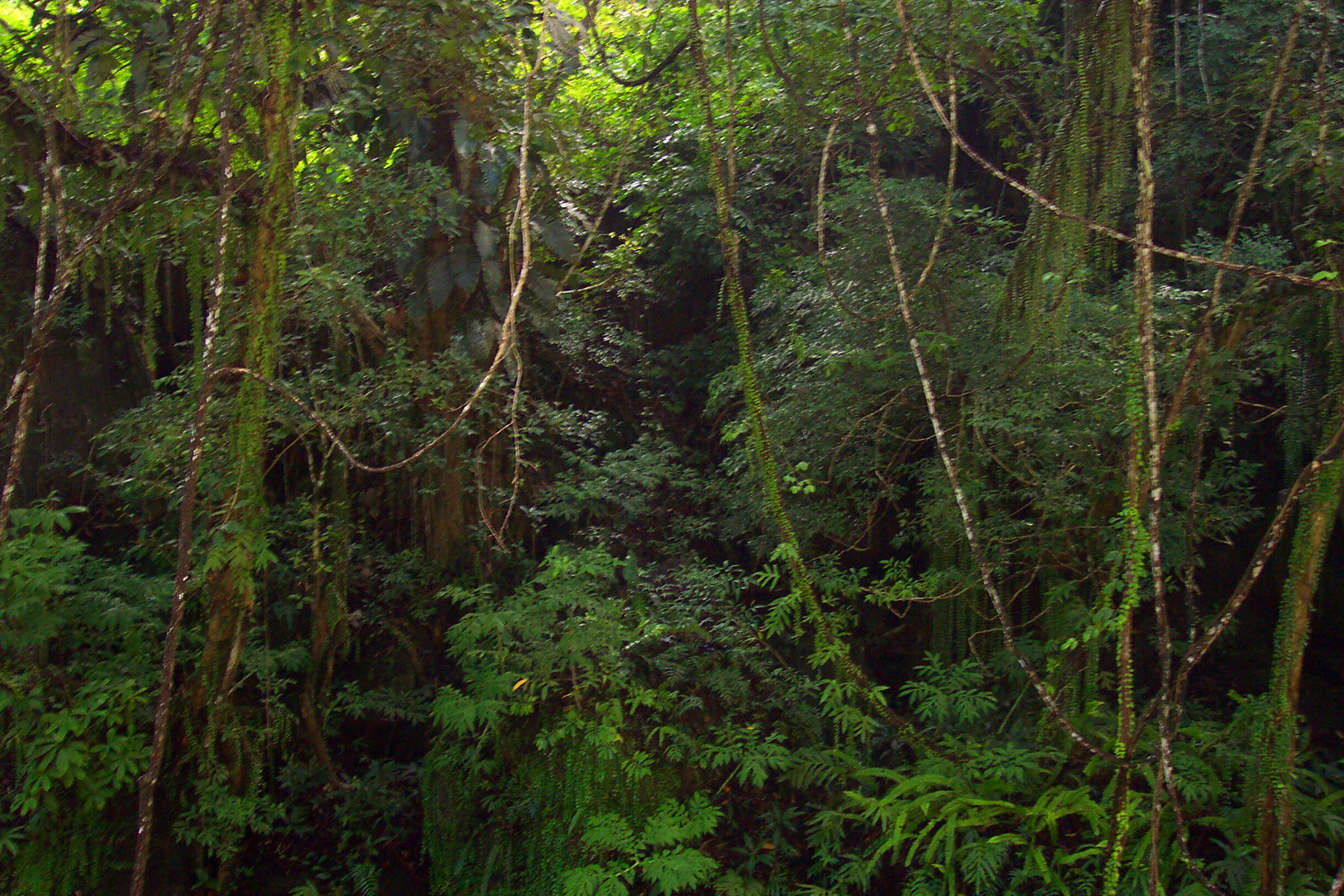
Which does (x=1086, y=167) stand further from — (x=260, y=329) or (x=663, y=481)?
(x=260, y=329)

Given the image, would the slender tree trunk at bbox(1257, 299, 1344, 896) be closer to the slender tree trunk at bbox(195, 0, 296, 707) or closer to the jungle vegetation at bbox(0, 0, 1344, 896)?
the jungle vegetation at bbox(0, 0, 1344, 896)

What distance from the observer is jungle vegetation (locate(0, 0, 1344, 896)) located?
10.0 feet

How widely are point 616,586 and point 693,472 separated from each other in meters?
0.82

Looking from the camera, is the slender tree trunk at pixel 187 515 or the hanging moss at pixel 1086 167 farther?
the hanging moss at pixel 1086 167

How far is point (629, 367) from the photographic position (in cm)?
567

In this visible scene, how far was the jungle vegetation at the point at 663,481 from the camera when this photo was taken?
121 inches

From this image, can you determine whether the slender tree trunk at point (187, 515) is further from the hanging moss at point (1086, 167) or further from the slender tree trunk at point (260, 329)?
the hanging moss at point (1086, 167)

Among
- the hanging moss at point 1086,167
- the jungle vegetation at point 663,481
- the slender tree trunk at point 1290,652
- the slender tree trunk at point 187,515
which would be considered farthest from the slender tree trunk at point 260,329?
the slender tree trunk at point 1290,652

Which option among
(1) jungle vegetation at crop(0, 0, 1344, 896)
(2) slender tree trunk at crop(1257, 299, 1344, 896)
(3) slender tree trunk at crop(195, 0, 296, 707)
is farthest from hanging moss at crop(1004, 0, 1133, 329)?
(3) slender tree trunk at crop(195, 0, 296, 707)

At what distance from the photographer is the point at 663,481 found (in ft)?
16.6

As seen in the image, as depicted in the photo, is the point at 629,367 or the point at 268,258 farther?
the point at 629,367

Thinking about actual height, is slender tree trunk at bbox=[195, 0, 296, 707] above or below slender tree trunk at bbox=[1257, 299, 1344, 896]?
above

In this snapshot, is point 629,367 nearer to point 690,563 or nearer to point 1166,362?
point 690,563

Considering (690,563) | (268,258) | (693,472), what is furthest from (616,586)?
(268,258)
